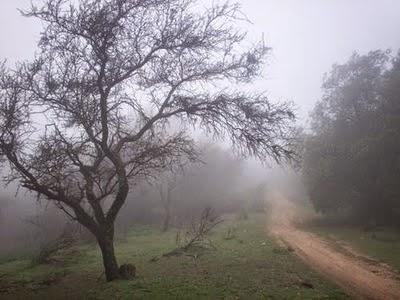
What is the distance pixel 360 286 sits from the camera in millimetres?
12898

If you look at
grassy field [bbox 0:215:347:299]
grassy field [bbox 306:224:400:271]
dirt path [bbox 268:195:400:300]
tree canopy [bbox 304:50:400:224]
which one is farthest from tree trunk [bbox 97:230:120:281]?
tree canopy [bbox 304:50:400:224]

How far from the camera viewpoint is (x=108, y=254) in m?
14.0

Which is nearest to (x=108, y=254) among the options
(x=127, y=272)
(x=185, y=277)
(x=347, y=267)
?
(x=127, y=272)

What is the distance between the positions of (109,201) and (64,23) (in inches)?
1422

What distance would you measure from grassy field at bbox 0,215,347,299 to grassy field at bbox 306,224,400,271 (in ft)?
13.3

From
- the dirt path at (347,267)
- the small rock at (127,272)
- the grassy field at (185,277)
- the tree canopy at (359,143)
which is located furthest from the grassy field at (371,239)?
the small rock at (127,272)

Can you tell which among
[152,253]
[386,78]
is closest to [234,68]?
[152,253]

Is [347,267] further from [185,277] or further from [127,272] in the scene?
[127,272]

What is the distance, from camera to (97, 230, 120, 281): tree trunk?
548 inches

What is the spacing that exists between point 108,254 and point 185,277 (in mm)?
2872

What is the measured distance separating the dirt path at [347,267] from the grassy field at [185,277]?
0.76m

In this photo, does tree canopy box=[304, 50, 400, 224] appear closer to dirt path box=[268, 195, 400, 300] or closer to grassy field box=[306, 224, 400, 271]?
grassy field box=[306, 224, 400, 271]

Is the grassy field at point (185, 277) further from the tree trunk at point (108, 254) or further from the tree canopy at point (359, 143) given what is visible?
the tree canopy at point (359, 143)

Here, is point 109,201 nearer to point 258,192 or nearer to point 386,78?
point 258,192
